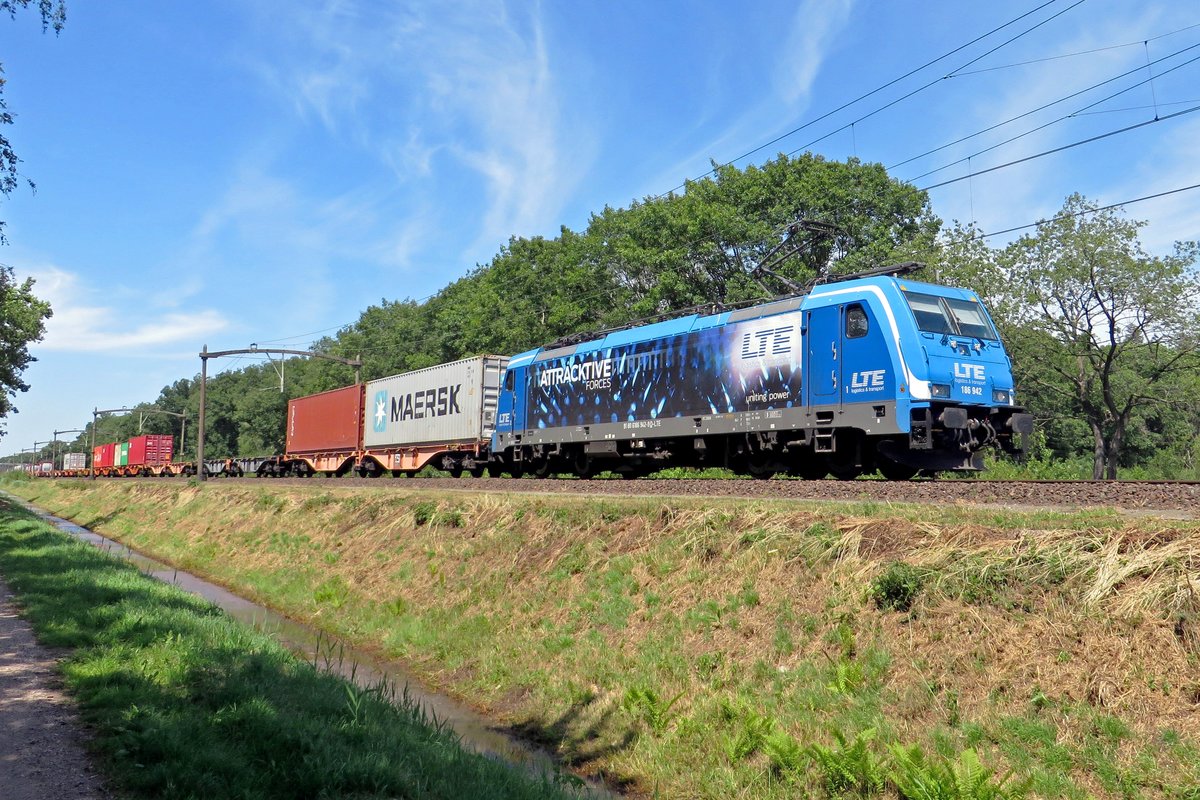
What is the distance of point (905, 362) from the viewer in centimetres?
1300

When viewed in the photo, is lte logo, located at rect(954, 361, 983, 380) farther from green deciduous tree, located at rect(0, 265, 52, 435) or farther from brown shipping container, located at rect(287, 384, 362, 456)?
green deciduous tree, located at rect(0, 265, 52, 435)

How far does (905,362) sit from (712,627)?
20.8 feet

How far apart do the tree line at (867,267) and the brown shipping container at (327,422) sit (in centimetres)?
1379

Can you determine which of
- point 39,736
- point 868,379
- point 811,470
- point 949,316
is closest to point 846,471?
point 811,470

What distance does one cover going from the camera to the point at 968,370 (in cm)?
1357

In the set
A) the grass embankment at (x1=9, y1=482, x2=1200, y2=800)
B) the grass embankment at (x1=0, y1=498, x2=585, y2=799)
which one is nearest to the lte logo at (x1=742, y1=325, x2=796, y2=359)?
the grass embankment at (x1=9, y1=482, x2=1200, y2=800)

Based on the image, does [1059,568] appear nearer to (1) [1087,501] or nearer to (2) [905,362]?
(1) [1087,501]

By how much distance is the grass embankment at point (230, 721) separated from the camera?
5.05m

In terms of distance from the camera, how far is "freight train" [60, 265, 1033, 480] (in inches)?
524

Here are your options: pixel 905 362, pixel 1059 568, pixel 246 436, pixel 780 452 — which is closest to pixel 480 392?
Answer: pixel 780 452

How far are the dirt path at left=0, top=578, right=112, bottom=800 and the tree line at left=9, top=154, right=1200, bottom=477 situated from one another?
16152 mm

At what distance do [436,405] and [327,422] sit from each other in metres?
11.1

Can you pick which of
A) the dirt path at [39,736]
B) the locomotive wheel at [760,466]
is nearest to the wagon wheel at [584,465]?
the locomotive wheel at [760,466]

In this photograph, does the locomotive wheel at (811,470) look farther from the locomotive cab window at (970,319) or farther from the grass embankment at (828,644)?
the grass embankment at (828,644)
